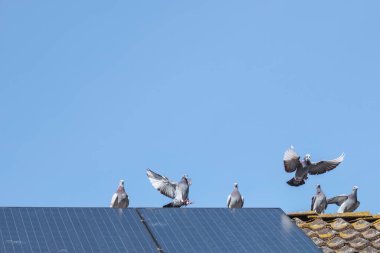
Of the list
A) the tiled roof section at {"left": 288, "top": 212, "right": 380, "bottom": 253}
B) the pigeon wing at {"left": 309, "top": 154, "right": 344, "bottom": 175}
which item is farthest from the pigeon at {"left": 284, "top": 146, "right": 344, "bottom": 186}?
the tiled roof section at {"left": 288, "top": 212, "right": 380, "bottom": 253}

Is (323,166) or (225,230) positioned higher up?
(225,230)

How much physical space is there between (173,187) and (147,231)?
1345cm

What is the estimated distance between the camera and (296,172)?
2895cm

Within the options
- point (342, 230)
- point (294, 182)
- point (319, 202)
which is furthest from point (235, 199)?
point (342, 230)

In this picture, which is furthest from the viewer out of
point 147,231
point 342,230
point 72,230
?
point 342,230

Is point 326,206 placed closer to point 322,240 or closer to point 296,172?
point 296,172

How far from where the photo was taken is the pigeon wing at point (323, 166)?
29694mm

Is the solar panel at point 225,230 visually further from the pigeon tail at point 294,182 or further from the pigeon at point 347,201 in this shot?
the pigeon tail at point 294,182

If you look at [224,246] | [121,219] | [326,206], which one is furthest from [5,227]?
[326,206]

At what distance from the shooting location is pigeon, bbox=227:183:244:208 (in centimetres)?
2391

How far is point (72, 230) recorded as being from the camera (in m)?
15.2

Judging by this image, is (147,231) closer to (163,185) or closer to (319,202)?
(319,202)

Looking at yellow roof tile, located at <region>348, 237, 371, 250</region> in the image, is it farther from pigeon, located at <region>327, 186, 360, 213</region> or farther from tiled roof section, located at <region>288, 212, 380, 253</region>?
pigeon, located at <region>327, 186, 360, 213</region>

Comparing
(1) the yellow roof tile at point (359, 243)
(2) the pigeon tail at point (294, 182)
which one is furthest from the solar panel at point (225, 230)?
(2) the pigeon tail at point (294, 182)
